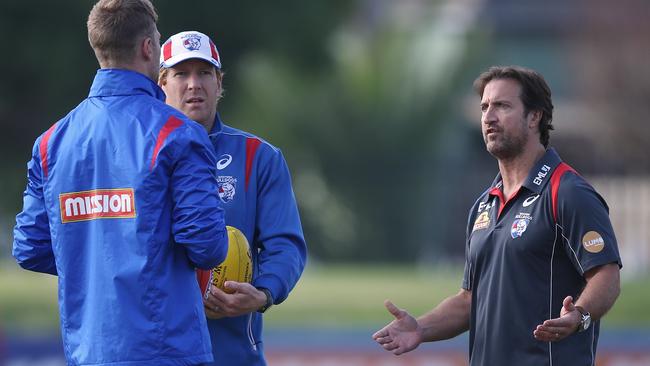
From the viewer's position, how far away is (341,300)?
2928 centimetres

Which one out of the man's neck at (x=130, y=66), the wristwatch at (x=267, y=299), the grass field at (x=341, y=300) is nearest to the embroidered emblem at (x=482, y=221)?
the wristwatch at (x=267, y=299)

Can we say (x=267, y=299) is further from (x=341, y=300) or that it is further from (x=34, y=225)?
(x=341, y=300)

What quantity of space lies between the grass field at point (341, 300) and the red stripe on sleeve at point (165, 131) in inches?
505

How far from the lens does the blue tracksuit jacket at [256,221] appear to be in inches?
247

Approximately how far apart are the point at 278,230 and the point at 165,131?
3.80 ft

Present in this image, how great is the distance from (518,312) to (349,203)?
47618mm

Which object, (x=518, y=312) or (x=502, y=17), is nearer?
(x=518, y=312)

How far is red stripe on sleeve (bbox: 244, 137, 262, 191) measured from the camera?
21.0 ft

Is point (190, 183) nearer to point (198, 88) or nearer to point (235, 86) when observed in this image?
point (198, 88)

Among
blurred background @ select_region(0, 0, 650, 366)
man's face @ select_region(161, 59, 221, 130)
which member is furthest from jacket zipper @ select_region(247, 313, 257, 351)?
blurred background @ select_region(0, 0, 650, 366)

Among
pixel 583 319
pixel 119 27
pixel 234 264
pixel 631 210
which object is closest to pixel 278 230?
pixel 234 264

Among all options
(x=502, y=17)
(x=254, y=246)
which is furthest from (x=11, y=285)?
(x=502, y=17)

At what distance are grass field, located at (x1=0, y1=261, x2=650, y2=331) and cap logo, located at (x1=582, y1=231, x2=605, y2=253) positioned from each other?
12.4 meters

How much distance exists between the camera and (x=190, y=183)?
5262mm
